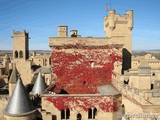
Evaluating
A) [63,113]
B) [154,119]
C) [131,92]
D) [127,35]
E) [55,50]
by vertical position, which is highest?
[127,35]

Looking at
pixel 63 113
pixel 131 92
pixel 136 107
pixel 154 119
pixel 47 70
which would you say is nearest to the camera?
pixel 154 119

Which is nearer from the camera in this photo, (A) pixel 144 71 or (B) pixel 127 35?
(A) pixel 144 71

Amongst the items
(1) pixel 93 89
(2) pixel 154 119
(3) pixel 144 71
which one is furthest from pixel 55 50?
(2) pixel 154 119

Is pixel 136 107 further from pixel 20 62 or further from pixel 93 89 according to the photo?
pixel 20 62

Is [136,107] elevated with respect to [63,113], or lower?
elevated

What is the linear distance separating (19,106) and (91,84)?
12079 millimetres

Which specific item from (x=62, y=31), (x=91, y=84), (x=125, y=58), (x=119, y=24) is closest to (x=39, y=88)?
(x=91, y=84)

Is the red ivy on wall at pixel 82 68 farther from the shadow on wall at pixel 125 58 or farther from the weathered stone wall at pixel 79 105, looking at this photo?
the shadow on wall at pixel 125 58

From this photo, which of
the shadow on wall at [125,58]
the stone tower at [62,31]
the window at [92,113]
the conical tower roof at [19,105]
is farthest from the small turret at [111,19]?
the conical tower roof at [19,105]

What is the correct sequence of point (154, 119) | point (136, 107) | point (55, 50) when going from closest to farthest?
1. point (154, 119)
2. point (136, 107)
3. point (55, 50)

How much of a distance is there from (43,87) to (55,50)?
5.46 metres

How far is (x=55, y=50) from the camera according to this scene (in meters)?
29.4

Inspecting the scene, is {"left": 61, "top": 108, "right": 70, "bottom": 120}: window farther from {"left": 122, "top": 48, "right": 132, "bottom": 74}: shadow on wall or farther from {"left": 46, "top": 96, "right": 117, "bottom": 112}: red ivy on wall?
{"left": 122, "top": 48, "right": 132, "bottom": 74}: shadow on wall

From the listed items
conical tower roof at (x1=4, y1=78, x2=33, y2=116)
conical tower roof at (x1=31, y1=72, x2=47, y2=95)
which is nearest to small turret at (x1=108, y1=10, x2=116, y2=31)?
conical tower roof at (x1=31, y1=72, x2=47, y2=95)
